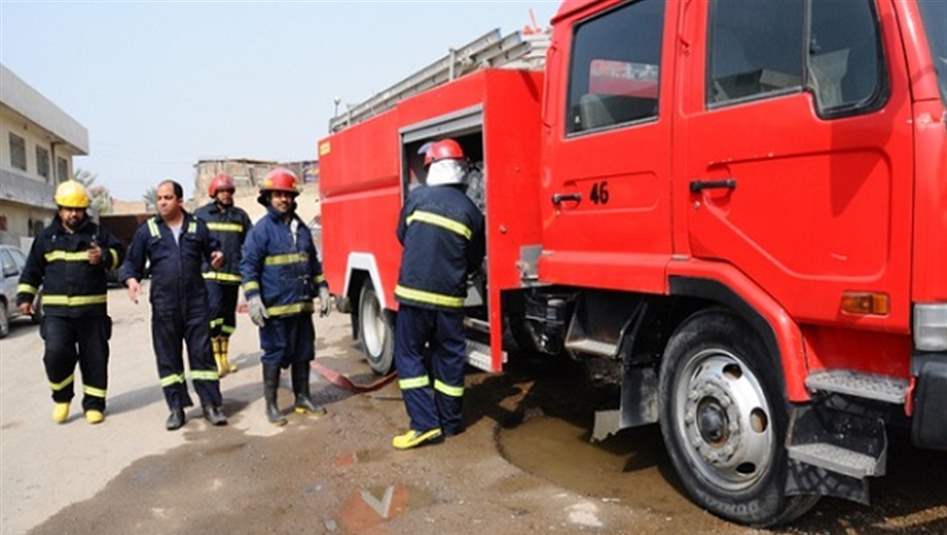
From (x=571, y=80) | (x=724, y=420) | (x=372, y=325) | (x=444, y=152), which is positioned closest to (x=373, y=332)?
(x=372, y=325)

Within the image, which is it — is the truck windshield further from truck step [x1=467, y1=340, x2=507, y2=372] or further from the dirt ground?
truck step [x1=467, y1=340, x2=507, y2=372]

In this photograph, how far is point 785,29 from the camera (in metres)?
2.90

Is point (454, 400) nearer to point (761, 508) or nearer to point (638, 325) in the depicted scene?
point (638, 325)

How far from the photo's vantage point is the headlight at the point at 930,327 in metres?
2.45

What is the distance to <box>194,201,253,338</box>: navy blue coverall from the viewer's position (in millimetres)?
7164

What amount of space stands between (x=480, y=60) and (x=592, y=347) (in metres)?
2.18

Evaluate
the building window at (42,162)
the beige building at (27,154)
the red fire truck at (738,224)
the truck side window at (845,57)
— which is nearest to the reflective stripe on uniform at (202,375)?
the red fire truck at (738,224)

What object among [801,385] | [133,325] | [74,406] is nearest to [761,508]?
[801,385]

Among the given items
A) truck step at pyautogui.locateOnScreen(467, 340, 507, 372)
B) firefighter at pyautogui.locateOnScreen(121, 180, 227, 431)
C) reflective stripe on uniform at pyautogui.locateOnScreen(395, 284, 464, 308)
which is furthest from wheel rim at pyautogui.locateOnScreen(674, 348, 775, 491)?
firefighter at pyautogui.locateOnScreen(121, 180, 227, 431)

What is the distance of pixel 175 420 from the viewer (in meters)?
5.69

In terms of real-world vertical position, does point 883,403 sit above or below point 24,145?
below

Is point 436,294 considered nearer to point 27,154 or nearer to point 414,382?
point 414,382

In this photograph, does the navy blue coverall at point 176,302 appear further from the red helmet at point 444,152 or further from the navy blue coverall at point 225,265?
the red helmet at point 444,152

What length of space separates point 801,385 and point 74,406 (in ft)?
19.7
